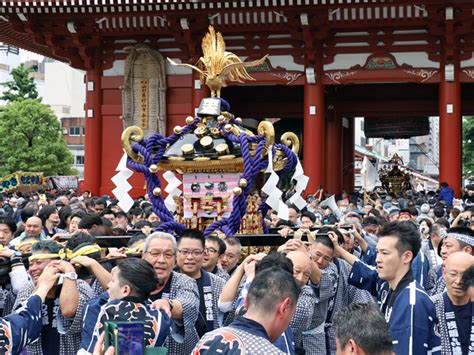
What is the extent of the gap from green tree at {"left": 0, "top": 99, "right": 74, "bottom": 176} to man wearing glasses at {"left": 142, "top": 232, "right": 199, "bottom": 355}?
37.1m

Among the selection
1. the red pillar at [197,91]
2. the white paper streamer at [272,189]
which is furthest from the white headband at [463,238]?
the red pillar at [197,91]

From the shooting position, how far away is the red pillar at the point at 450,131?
18.9m

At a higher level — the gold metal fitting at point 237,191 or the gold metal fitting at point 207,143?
the gold metal fitting at point 207,143

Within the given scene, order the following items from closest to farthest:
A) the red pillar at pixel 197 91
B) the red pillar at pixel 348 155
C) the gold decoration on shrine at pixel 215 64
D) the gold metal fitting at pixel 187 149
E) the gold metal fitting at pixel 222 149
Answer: the gold metal fitting at pixel 222 149, the gold metal fitting at pixel 187 149, the gold decoration on shrine at pixel 215 64, the red pillar at pixel 197 91, the red pillar at pixel 348 155

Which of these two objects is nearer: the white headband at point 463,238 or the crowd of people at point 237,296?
the crowd of people at point 237,296

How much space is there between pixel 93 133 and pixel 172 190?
11.7m

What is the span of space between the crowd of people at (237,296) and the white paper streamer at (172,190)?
2238mm

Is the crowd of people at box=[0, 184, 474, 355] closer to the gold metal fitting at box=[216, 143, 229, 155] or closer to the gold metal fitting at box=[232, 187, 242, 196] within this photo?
the gold metal fitting at box=[232, 187, 242, 196]

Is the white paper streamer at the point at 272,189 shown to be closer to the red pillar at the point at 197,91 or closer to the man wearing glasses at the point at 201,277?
the man wearing glasses at the point at 201,277

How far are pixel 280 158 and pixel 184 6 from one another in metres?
10.4

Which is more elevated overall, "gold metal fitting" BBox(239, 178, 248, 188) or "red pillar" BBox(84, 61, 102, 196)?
"red pillar" BBox(84, 61, 102, 196)

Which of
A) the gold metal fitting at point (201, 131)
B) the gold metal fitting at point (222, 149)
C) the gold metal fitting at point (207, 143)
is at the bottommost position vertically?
the gold metal fitting at point (222, 149)

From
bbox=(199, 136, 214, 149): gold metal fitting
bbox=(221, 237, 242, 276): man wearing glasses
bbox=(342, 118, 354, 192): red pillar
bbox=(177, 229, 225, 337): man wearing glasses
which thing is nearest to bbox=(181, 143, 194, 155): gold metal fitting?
bbox=(199, 136, 214, 149): gold metal fitting

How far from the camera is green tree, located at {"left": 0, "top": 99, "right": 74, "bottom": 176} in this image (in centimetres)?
4147
